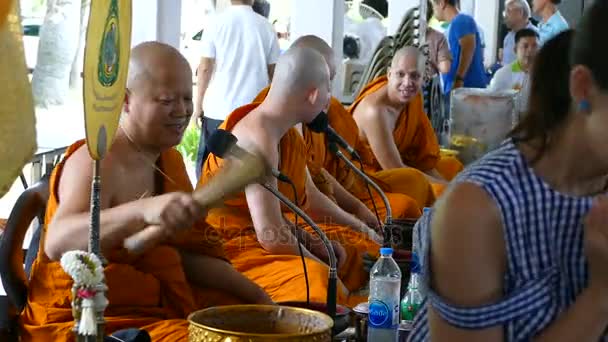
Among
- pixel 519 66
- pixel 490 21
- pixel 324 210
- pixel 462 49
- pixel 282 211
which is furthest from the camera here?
pixel 490 21

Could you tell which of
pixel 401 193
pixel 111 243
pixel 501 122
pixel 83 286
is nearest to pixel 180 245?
pixel 111 243

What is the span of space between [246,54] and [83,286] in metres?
3.36

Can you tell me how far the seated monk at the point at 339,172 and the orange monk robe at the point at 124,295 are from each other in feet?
4.68

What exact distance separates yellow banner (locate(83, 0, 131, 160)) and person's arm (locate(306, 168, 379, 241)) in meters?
1.90

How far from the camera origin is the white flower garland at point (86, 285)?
1.39 meters

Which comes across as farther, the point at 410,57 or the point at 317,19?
the point at 317,19

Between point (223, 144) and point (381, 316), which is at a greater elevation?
point (223, 144)

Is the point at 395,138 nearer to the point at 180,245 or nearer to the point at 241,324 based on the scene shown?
the point at 180,245

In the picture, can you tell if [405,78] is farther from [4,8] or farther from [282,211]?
[4,8]

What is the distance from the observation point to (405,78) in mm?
4871

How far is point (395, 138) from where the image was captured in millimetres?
5164

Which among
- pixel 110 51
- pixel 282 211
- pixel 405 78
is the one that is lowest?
pixel 282 211

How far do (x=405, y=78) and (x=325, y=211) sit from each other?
1496mm

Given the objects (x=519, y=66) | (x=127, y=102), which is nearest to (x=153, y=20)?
(x=127, y=102)
